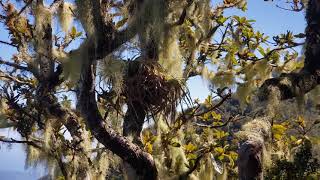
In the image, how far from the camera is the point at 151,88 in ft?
9.71

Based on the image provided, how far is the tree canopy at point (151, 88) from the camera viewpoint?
2664mm

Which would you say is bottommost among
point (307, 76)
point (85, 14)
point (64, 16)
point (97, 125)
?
point (97, 125)

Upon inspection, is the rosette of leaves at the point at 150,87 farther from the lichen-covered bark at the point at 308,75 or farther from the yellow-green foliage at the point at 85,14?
the lichen-covered bark at the point at 308,75

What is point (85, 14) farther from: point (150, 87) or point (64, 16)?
point (64, 16)

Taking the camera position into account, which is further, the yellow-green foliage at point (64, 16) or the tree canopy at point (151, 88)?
the yellow-green foliage at point (64, 16)

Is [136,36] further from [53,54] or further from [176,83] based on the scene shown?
[53,54]

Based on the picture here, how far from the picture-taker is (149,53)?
313cm

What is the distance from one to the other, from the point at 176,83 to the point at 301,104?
2.76 feet

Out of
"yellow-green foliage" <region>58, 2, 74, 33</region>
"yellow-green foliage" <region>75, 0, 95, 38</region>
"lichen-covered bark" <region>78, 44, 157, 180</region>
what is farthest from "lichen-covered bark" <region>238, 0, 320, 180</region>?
"yellow-green foliage" <region>58, 2, 74, 33</region>

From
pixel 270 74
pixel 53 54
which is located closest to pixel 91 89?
pixel 53 54

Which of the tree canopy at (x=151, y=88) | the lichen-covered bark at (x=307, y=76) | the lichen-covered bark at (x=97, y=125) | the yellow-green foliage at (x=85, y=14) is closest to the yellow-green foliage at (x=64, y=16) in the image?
the tree canopy at (x=151, y=88)

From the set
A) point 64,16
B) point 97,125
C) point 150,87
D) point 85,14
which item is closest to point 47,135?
point 64,16

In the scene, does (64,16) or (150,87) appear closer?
(150,87)

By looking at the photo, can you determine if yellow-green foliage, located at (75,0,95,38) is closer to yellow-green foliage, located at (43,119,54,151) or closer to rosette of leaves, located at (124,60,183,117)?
rosette of leaves, located at (124,60,183,117)
